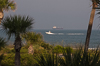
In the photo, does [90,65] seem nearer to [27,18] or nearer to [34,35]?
[27,18]

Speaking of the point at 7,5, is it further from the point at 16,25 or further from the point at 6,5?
the point at 16,25

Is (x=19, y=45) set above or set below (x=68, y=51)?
below

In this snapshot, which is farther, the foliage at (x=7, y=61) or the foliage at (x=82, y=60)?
the foliage at (x=7, y=61)

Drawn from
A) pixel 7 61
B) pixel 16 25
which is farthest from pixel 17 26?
pixel 7 61

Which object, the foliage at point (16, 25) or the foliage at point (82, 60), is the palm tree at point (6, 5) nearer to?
the foliage at point (16, 25)

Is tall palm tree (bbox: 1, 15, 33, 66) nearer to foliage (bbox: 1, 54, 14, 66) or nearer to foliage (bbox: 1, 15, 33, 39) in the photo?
foliage (bbox: 1, 15, 33, 39)

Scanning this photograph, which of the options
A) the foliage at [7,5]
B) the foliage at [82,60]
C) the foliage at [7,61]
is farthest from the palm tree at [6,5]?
the foliage at [82,60]

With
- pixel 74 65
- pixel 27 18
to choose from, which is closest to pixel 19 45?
pixel 27 18

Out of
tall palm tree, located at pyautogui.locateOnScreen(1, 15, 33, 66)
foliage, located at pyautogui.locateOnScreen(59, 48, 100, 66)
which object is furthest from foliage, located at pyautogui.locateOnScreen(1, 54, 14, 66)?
foliage, located at pyautogui.locateOnScreen(59, 48, 100, 66)

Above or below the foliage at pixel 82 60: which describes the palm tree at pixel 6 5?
above

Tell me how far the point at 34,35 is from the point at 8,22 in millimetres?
6712

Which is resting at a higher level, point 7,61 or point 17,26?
point 17,26

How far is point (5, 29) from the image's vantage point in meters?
11.6

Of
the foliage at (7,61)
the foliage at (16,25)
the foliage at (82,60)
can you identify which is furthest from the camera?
the foliage at (7,61)
